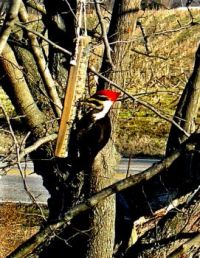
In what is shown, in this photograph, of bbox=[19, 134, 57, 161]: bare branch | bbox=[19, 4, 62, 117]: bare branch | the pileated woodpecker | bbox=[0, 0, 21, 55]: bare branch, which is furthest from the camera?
bbox=[19, 4, 62, 117]: bare branch

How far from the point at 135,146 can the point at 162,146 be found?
847mm

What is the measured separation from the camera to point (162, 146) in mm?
17359

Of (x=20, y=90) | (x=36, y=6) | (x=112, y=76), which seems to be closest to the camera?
(x=112, y=76)

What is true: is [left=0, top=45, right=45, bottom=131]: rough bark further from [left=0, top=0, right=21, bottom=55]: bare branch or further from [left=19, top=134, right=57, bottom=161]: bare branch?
[left=0, top=0, right=21, bottom=55]: bare branch

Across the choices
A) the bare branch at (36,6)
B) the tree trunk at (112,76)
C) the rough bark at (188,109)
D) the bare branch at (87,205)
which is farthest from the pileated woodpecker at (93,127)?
the bare branch at (36,6)

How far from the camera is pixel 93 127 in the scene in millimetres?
3656

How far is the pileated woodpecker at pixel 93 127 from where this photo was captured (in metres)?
3.25

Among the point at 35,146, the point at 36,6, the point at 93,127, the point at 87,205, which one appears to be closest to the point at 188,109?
the point at 36,6

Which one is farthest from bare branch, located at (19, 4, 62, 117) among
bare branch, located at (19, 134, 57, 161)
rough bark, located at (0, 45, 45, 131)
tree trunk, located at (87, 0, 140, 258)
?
tree trunk, located at (87, 0, 140, 258)

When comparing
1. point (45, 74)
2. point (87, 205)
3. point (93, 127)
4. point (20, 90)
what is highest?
point (45, 74)

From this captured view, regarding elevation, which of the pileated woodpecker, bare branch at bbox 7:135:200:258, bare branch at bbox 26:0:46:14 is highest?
bare branch at bbox 26:0:46:14

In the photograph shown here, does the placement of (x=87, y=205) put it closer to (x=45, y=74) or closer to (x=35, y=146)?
(x=35, y=146)

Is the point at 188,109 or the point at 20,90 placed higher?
the point at 20,90

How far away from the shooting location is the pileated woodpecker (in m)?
3.25
